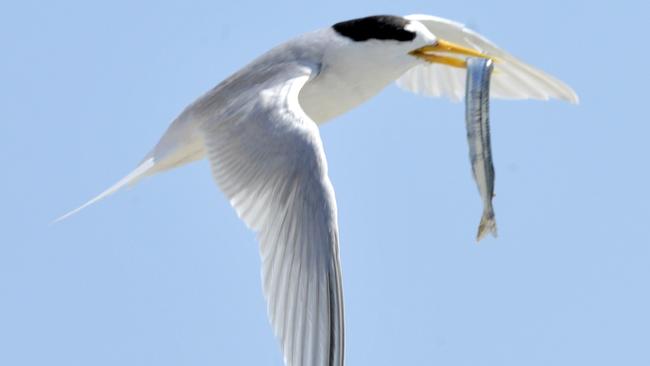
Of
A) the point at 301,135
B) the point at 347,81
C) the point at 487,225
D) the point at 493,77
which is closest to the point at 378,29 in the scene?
the point at 347,81

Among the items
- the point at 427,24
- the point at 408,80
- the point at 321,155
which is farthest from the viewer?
the point at 408,80

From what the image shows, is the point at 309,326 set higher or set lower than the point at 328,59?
lower

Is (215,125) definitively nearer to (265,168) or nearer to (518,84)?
(265,168)

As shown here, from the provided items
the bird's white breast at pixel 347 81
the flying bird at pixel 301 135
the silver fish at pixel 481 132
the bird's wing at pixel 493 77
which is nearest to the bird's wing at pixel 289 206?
the flying bird at pixel 301 135

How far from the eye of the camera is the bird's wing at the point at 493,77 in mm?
10805

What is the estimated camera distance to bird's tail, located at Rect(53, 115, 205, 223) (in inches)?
381

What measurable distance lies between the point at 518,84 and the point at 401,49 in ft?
4.57

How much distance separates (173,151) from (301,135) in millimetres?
1175

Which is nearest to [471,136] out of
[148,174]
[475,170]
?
[475,170]

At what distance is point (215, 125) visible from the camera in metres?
9.44

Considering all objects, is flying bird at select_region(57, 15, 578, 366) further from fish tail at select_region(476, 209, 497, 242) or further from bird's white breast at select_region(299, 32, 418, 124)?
fish tail at select_region(476, 209, 497, 242)

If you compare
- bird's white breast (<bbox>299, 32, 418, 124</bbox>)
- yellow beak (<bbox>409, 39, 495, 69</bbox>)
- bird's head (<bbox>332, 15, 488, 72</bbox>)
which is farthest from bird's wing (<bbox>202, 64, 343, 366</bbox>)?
yellow beak (<bbox>409, 39, 495, 69</bbox>)

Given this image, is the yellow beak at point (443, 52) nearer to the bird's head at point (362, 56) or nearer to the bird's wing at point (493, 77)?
the bird's head at point (362, 56)

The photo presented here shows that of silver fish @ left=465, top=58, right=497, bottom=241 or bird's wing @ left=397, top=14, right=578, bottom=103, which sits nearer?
silver fish @ left=465, top=58, right=497, bottom=241
